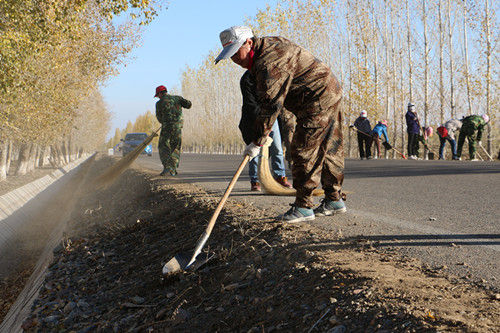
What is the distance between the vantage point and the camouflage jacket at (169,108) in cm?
1048

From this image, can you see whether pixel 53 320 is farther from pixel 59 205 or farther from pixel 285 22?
pixel 285 22

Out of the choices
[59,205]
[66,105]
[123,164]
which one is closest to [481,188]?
[123,164]

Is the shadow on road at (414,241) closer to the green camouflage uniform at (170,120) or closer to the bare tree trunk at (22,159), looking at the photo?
the green camouflage uniform at (170,120)

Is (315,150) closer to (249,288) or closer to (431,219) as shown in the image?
(431,219)

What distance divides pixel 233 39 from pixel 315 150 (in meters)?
1.24

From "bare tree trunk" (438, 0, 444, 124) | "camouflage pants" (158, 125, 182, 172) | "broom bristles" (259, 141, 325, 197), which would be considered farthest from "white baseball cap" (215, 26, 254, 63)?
"bare tree trunk" (438, 0, 444, 124)

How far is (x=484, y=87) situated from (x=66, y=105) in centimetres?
2173

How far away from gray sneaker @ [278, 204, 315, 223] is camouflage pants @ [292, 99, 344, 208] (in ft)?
0.19

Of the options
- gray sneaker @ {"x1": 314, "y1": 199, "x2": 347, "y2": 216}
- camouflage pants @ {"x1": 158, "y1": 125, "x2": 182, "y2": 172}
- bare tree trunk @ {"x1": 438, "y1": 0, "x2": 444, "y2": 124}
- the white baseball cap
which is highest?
bare tree trunk @ {"x1": 438, "y1": 0, "x2": 444, "y2": 124}

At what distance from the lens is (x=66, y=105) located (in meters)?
20.9

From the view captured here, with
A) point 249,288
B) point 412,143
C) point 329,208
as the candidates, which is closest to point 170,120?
point 329,208

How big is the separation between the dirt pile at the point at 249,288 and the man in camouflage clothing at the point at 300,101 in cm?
61

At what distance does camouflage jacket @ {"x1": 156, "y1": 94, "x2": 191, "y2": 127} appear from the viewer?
34.4 ft

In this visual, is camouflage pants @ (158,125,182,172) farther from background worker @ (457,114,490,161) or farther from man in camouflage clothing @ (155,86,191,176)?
background worker @ (457,114,490,161)
